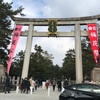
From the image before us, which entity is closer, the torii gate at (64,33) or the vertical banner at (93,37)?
the vertical banner at (93,37)

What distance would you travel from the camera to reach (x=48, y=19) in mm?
43531

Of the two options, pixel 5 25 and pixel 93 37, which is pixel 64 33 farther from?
pixel 5 25

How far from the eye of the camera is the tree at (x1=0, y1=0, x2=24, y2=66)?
42.7 m

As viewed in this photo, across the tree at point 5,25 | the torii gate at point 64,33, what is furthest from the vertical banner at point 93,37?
the tree at point 5,25

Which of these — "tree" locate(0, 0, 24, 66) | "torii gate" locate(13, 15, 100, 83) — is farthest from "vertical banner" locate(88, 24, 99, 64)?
"tree" locate(0, 0, 24, 66)

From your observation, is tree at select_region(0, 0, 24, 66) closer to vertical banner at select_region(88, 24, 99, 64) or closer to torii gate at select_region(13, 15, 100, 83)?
torii gate at select_region(13, 15, 100, 83)

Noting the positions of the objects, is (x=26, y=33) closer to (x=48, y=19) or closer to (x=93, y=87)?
(x=48, y=19)

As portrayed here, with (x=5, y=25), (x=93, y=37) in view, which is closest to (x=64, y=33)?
(x=93, y=37)

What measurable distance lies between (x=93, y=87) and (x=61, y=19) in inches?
1023

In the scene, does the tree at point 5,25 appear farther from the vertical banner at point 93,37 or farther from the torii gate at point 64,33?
the vertical banner at point 93,37

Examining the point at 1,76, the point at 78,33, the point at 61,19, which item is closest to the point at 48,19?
the point at 61,19

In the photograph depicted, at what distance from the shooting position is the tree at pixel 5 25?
4272cm

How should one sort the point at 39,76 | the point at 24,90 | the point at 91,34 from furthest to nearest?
the point at 39,76 < the point at 91,34 < the point at 24,90

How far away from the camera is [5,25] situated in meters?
44.0
